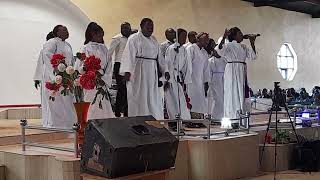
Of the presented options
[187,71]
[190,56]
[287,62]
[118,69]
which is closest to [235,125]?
[187,71]

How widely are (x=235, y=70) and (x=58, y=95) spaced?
9.10 ft

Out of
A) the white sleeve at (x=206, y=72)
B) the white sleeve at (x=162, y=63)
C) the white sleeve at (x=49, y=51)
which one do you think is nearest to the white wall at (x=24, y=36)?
the white sleeve at (x=49, y=51)

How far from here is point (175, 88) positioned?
7785mm

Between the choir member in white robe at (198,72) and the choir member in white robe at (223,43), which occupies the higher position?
the choir member in white robe at (223,43)

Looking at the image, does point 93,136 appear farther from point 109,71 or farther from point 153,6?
point 153,6

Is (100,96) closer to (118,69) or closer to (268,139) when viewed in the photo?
(118,69)

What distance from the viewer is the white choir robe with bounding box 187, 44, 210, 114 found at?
838 centimetres

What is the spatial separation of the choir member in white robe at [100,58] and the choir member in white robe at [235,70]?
222cm

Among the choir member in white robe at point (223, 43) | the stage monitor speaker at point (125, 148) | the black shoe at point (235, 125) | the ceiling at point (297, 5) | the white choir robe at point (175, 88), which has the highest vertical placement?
the ceiling at point (297, 5)

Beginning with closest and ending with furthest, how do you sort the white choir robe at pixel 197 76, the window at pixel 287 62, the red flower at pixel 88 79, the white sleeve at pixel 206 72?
the red flower at pixel 88 79 < the white choir robe at pixel 197 76 < the white sleeve at pixel 206 72 < the window at pixel 287 62

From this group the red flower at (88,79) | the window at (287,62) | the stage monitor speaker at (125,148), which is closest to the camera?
the stage monitor speaker at (125,148)

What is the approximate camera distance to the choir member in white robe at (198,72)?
27.5 feet

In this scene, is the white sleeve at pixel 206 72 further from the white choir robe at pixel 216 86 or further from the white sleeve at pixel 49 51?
the white sleeve at pixel 49 51

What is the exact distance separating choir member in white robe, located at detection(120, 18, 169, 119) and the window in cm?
980
